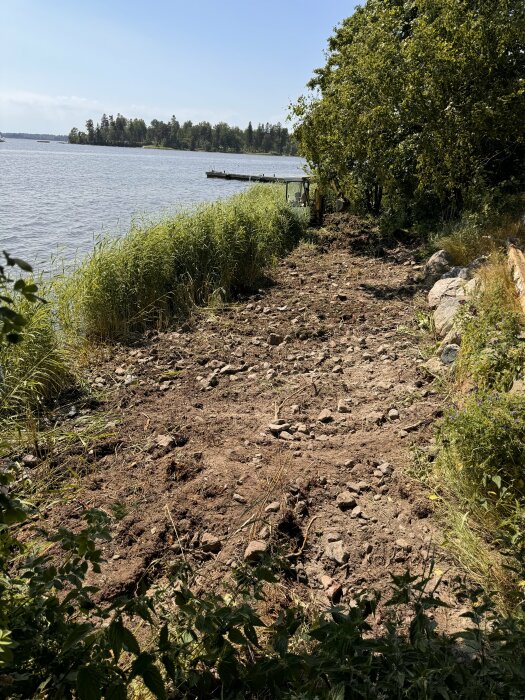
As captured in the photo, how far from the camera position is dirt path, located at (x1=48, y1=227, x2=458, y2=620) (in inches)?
125

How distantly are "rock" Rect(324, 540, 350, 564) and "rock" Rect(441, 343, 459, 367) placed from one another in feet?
8.31

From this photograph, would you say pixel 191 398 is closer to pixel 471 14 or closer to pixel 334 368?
pixel 334 368

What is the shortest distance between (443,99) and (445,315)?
4942mm

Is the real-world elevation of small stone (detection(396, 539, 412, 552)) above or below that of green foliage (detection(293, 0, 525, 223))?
below

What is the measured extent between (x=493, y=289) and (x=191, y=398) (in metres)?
3.23

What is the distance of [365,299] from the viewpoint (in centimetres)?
827

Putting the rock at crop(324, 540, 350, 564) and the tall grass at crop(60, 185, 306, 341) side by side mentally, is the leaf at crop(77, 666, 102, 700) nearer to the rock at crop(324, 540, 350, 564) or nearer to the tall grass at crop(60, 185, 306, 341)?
the rock at crop(324, 540, 350, 564)

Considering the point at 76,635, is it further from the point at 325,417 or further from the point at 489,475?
the point at 325,417

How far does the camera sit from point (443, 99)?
9.06 m

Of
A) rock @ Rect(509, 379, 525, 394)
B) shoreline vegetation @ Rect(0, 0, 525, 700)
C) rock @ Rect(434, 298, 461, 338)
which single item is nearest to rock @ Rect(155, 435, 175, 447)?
shoreline vegetation @ Rect(0, 0, 525, 700)

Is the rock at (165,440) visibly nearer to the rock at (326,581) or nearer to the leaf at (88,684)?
the rock at (326,581)

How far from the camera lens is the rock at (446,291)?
6.56 m

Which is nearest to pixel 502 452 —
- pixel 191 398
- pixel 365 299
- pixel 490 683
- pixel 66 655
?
pixel 490 683

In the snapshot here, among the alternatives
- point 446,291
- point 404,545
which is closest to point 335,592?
point 404,545
